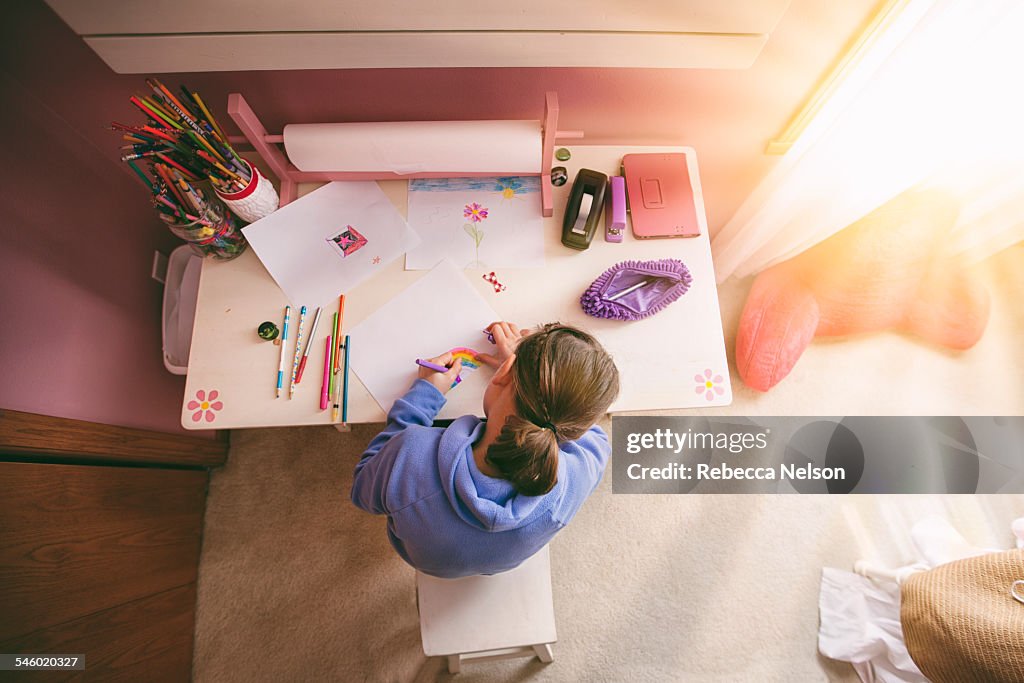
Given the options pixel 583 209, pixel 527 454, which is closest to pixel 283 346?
pixel 527 454

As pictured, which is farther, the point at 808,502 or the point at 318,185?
the point at 808,502

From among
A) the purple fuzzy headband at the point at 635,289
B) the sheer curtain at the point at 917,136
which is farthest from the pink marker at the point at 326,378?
the sheer curtain at the point at 917,136

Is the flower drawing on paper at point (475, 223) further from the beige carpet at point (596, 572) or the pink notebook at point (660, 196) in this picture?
the beige carpet at point (596, 572)

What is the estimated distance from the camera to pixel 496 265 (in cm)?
100

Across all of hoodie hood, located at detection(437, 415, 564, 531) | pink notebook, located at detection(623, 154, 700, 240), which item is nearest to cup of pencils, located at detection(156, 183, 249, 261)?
hoodie hood, located at detection(437, 415, 564, 531)

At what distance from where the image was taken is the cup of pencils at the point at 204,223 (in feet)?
2.84

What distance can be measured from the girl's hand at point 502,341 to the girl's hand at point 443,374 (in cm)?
5

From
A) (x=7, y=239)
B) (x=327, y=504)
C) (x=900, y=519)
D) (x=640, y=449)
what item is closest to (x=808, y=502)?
(x=900, y=519)

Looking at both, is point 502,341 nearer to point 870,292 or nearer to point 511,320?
point 511,320

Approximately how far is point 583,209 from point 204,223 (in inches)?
28.7

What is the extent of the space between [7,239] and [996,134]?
78.1 inches

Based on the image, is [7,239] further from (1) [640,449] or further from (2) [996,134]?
(2) [996,134]

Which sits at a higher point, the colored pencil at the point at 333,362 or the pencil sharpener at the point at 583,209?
the pencil sharpener at the point at 583,209

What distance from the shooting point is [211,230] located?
91 cm
